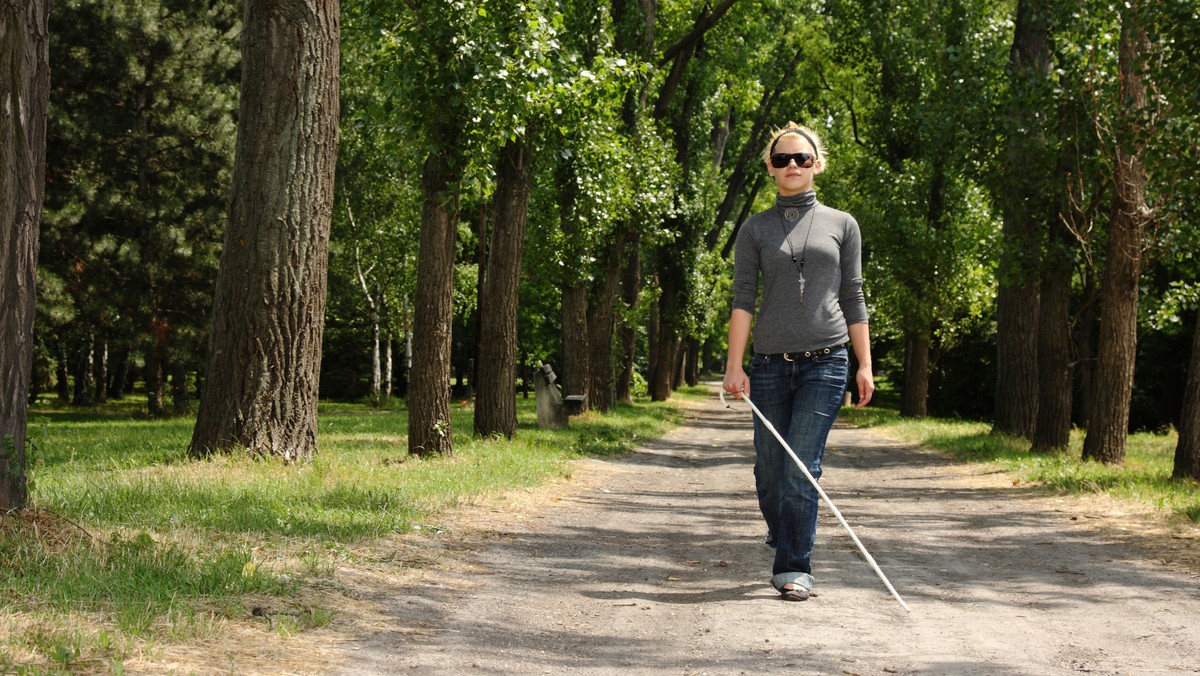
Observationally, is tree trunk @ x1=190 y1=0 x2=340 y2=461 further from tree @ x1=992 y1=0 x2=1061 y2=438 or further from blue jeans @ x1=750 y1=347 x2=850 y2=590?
tree @ x1=992 y1=0 x2=1061 y2=438

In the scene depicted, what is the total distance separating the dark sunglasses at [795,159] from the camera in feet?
21.5

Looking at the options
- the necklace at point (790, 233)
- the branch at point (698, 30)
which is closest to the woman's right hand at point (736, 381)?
the necklace at point (790, 233)

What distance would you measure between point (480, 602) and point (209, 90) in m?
27.6

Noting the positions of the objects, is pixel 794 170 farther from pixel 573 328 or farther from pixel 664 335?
pixel 664 335

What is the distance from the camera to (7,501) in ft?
21.2

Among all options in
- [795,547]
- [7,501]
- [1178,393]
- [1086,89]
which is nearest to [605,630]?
[795,547]

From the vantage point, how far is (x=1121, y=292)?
14719 millimetres

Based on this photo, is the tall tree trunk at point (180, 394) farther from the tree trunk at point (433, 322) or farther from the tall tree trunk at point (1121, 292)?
the tall tree trunk at point (1121, 292)

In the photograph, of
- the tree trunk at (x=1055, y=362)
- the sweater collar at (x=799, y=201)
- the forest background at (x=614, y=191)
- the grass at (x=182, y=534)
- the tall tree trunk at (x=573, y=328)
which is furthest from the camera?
the tall tree trunk at (x=573, y=328)

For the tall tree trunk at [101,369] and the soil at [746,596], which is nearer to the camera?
the soil at [746,596]

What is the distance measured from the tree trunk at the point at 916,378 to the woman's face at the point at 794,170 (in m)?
26.3

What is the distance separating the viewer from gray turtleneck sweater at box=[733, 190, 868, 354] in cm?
646

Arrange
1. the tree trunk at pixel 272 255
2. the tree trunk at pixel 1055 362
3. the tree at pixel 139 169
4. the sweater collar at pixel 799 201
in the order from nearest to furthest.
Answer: the sweater collar at pixel 799 201 → the tree trunk at pixel 272 255 → the tree trunk at pixel 1055 362 → the tree at pixel 139 169

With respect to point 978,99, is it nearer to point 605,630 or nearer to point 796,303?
point 796,303
